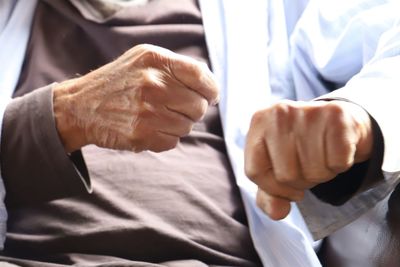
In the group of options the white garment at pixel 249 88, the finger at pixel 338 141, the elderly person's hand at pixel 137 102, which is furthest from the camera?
the white garment at pixel 249 88

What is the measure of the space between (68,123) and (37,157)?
5 centimetres

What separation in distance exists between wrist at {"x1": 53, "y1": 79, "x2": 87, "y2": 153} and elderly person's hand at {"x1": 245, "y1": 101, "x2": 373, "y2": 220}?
0.21m

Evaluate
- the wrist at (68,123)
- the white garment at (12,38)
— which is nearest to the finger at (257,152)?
the wrist at (68,123)

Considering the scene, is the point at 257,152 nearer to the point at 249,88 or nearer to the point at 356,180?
the point at 356,180

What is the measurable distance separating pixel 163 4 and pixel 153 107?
0.99ft

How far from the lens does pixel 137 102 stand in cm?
66

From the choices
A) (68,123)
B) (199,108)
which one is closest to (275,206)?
(199,108)

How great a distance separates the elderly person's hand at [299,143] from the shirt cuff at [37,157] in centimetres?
23

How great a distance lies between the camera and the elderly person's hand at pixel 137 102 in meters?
0.64

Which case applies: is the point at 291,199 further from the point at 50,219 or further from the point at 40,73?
the point at 40,73

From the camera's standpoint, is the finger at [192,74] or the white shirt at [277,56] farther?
the white shirt at [277,56]

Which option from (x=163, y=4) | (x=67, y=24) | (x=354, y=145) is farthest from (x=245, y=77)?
(x=354, y=145)

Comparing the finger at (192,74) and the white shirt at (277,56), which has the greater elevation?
the finger at (192,74)

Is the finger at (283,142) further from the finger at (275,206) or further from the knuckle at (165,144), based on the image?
the knuckle at (165,144)
